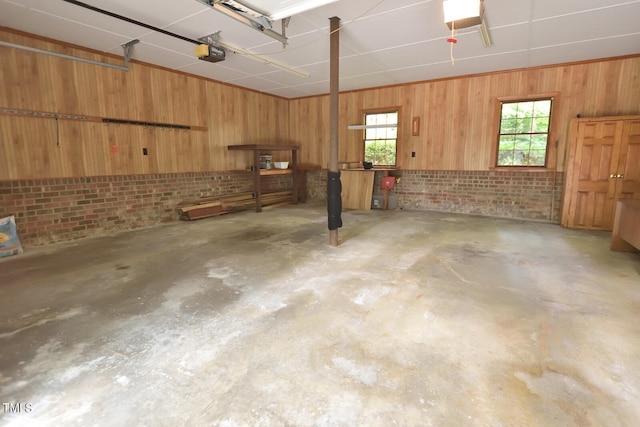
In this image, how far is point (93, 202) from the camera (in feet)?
17.5

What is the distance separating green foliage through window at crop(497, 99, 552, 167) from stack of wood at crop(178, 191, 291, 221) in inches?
215

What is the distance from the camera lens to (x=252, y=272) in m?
3.55

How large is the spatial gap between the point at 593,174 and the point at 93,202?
28.8ft

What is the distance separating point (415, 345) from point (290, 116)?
829cm

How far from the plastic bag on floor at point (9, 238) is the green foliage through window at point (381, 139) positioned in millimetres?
7038

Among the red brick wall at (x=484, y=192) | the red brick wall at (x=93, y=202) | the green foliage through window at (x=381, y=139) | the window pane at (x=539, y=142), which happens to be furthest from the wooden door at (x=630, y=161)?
the red brick wall at (x=93, y=202)

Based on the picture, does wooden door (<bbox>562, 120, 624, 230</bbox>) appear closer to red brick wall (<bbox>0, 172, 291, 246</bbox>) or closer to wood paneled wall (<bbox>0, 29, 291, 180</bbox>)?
wood paneled wall (<bbox>0, 29, 291, 180</bbox>)

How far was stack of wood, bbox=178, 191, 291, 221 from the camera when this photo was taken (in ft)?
21.8

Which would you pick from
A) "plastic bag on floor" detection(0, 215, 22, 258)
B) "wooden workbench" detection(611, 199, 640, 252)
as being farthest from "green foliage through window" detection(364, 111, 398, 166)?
"plastic bag on floor" detection(0, 215, 22, 258)

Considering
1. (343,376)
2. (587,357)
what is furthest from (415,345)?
(587,357)

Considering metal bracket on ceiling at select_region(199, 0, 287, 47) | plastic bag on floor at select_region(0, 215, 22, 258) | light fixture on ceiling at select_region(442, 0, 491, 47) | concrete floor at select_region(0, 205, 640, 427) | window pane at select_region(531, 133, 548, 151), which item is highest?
metal bracket on ceiling at select_region(199, 0, 287, 47)

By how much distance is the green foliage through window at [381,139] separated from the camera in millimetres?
7883

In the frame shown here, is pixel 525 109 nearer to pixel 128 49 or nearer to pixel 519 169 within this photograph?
pixel 519 169

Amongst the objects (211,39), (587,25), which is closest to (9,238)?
(211,39)
